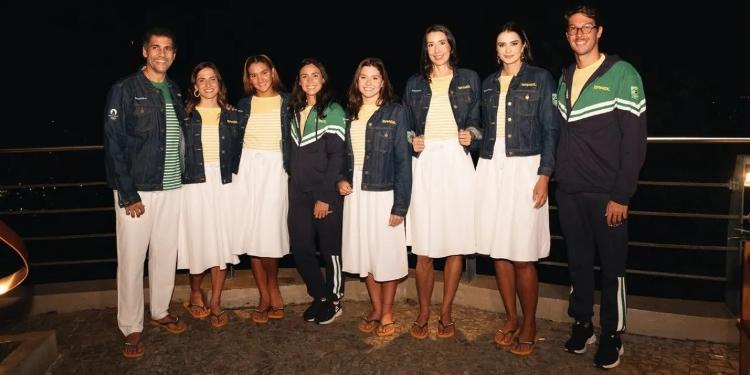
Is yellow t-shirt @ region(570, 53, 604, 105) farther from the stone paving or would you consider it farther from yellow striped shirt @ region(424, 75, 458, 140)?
the stone paving

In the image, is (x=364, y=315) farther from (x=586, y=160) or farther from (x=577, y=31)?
(x=577, y=31)

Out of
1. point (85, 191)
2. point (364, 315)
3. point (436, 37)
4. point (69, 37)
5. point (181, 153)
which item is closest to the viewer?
point (436, 37)

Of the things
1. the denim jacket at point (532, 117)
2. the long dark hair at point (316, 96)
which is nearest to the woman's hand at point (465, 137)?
the denim jacket at point (532, 117)

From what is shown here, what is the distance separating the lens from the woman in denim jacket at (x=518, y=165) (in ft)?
11.1

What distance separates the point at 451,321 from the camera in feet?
12.9

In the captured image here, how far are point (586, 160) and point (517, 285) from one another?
3.09 ft

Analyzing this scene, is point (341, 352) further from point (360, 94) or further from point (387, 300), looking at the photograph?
point (360, 94)

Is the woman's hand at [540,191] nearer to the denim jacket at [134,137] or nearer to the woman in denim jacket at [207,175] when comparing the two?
the woman in denim jacket at [207,175]

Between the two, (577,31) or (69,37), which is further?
(69,37)

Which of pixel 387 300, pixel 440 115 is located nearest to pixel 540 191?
pixel 440 115

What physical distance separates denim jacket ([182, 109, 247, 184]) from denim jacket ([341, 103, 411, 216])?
103 cm

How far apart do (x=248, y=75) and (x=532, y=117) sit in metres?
2.05

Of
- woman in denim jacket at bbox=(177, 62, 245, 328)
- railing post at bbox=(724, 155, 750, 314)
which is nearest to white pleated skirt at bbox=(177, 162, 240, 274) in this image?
woman in denim jacket at bbox=(177, 62, 245, 328)

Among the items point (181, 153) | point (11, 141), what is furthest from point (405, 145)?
point (11, 141)
